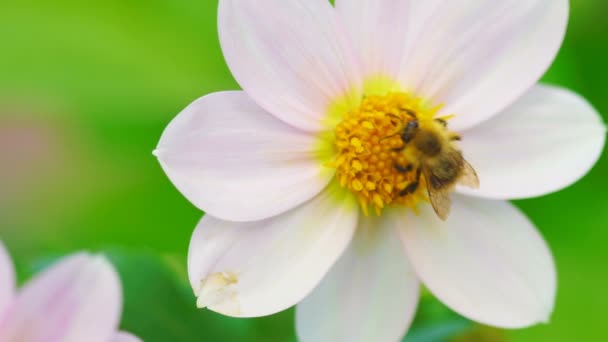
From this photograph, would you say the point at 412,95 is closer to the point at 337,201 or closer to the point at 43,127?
the point at 337,201

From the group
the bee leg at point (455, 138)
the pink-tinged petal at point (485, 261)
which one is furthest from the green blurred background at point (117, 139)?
the bee leg at point (455, 138)

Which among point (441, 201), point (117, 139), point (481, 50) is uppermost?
point (481, 50)

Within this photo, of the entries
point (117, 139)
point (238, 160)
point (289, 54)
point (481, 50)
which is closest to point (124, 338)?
point (238, 160)

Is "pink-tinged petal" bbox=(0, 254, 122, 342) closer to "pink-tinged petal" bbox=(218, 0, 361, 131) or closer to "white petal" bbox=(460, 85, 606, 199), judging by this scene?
"pink-tinged petal" bbox=(218, 0, 361, 131)

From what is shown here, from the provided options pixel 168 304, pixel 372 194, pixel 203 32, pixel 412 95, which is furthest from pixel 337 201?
pixel 203 32

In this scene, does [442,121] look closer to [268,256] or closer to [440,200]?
[440,200]
